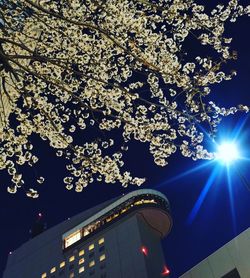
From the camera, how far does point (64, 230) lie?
257 ft

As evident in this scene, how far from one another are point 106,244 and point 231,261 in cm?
3706

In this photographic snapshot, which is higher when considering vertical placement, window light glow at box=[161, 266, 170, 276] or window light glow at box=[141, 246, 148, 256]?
window light glow at box=[141, 246, 148, 256]

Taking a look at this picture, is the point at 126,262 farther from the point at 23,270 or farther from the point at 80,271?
the point at 23,270

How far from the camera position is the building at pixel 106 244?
196ft

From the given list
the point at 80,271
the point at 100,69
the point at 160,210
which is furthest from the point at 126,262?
the point at 100,69

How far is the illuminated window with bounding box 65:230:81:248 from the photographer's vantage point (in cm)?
7194

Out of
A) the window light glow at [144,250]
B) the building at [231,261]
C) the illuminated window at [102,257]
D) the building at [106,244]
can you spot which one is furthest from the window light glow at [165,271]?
the building at [231,261]

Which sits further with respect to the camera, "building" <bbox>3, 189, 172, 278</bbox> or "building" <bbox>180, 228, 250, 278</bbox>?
"building" <bbox>3, 189, 172, 278</bbox>

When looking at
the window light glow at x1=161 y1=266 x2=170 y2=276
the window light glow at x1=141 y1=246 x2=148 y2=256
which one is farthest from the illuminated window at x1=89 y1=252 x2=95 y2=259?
the window light glow at x1=161 y1=266 x2=170 y2=276

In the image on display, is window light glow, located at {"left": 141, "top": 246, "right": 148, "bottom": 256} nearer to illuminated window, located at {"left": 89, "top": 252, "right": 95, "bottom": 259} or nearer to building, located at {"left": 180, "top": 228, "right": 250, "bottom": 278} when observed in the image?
illuminated window, located at {"left": 89, "top": 252, "right": 95, "bottom": 259}

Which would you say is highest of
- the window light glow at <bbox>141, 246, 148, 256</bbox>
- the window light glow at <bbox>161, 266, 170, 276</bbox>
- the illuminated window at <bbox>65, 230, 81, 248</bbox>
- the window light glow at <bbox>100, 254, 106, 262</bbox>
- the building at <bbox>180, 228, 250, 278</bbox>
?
the illuminated window at <bbox>65, 230, 81, 248</bbox>

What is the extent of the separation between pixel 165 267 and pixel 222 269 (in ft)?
112

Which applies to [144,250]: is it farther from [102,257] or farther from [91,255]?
[91,255]

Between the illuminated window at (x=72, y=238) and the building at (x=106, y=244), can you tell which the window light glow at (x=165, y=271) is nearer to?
the building at (x=106, y=244)
